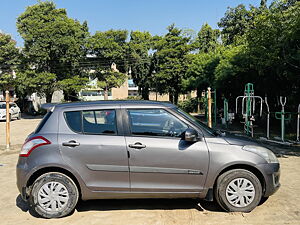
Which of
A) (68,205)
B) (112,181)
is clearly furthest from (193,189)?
(68,205)

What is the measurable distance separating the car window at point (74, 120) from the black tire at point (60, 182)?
0.68 m

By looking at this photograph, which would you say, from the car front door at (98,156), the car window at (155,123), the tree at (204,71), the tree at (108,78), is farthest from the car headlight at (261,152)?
the tree at (108,78)

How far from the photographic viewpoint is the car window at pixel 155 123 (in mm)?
4199

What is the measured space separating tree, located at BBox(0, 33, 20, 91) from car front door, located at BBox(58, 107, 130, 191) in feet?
84.5

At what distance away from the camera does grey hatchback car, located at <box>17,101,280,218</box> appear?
160 inches

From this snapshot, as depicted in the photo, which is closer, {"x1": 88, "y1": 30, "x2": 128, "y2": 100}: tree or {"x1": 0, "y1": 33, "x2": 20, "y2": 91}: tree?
{"x1": 0, "y1": 33, "x2": 20, "y2": 91}: tree

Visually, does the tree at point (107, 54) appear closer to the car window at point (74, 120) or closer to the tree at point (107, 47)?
the tree at point (107, 47)

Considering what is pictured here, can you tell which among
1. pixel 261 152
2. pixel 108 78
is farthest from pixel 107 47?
pixel 261 152

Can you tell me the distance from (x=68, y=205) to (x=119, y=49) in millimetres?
29106

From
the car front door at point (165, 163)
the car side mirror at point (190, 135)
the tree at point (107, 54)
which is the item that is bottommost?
the car front door at point (165, 163)

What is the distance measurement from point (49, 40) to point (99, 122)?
75.1 ft

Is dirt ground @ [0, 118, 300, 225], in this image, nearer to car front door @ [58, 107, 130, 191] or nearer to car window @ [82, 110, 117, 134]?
car front door @ [58, 107, 130, 191]

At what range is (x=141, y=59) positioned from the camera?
37.0 metres

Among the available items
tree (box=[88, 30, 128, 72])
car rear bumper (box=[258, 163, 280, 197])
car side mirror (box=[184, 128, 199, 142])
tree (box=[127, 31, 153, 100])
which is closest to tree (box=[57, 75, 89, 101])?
tree (box=[88, 30, 128, 72])
